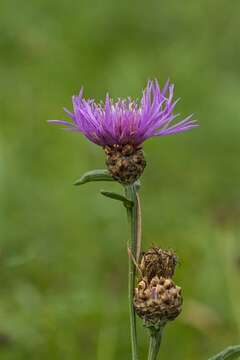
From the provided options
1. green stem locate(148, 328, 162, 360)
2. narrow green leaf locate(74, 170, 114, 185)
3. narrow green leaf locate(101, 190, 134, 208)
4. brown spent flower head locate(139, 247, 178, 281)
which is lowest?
green stem locate(148, 328, 162, 360)

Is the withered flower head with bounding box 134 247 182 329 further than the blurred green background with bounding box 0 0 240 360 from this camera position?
No

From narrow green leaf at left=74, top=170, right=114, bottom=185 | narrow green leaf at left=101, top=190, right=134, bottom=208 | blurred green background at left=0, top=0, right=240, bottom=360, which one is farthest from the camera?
blurred green background at left=0, top=0, right=240, bottom=360

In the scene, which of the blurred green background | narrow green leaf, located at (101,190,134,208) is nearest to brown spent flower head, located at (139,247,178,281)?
narrow green leaf, located at (101,190,134,208)

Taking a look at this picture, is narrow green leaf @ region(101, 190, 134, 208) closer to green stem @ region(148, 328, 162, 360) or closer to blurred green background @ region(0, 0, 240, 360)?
green stem @ region(148, 328, 162, 360)

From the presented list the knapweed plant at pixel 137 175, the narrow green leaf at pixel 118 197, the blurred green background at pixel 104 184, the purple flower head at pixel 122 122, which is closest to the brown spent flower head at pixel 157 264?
the knapweed plant at pixel 137 175

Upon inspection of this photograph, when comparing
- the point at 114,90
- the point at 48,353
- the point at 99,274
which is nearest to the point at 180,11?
the point at 114,90

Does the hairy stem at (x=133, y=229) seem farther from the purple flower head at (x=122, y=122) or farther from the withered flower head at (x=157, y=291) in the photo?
the purple flower head at (x=122, y=122)

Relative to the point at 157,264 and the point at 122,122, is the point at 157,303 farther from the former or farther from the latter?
the point at 122,122
